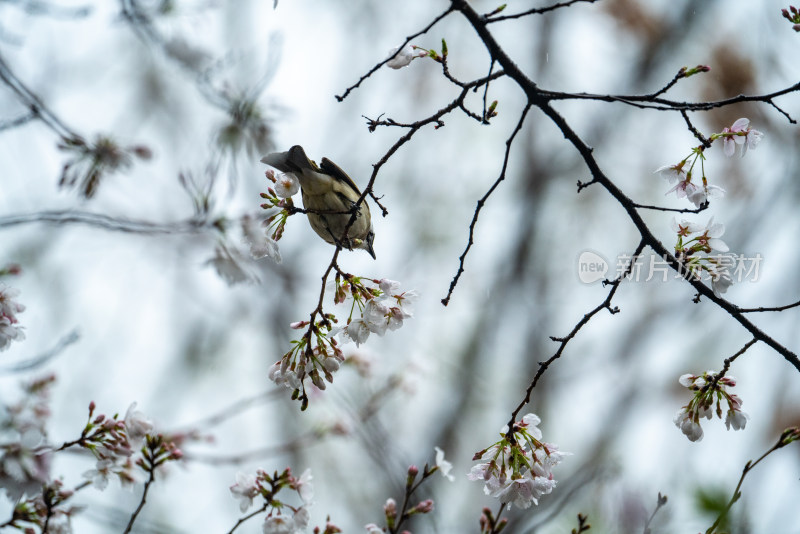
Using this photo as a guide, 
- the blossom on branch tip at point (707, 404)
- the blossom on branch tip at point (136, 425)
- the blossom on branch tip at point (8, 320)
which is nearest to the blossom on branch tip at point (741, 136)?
the blossom on branch tip at point (707, 404)

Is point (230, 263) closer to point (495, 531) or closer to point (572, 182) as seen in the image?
point (495, 531)

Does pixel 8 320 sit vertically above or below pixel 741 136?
above

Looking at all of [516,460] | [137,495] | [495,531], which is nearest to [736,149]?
[516,460]

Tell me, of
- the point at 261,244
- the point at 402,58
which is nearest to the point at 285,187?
the point at 261,244

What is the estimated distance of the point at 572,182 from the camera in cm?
945

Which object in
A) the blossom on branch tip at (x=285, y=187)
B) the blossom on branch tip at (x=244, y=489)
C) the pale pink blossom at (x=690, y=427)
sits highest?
the blossom on branch tip at (x=285, y=187)

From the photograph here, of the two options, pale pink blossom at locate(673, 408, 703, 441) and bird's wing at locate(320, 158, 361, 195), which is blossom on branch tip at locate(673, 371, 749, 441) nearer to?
pale pink blossom at locate(673, 408, 703, 441)

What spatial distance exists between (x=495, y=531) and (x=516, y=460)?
13.3 inches

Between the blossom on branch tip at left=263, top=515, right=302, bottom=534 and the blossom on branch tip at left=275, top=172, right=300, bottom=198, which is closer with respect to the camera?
the blossom on branch tip at left=275, top=172, right=300, bottom=198

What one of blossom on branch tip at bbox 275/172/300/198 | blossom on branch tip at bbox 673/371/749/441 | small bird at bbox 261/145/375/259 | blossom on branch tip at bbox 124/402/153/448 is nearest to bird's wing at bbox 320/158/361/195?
small bird at bbox 261/145/375/259

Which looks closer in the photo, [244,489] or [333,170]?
[244,489]

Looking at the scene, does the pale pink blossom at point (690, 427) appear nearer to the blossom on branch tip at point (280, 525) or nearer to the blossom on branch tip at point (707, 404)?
the blossom on branch tip at point (707, 404)

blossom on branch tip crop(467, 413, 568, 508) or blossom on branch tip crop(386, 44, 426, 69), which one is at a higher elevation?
blossom on branch tip crop(386, 44, 426, 69)

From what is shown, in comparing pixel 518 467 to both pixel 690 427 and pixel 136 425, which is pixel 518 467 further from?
pixel 136 425
